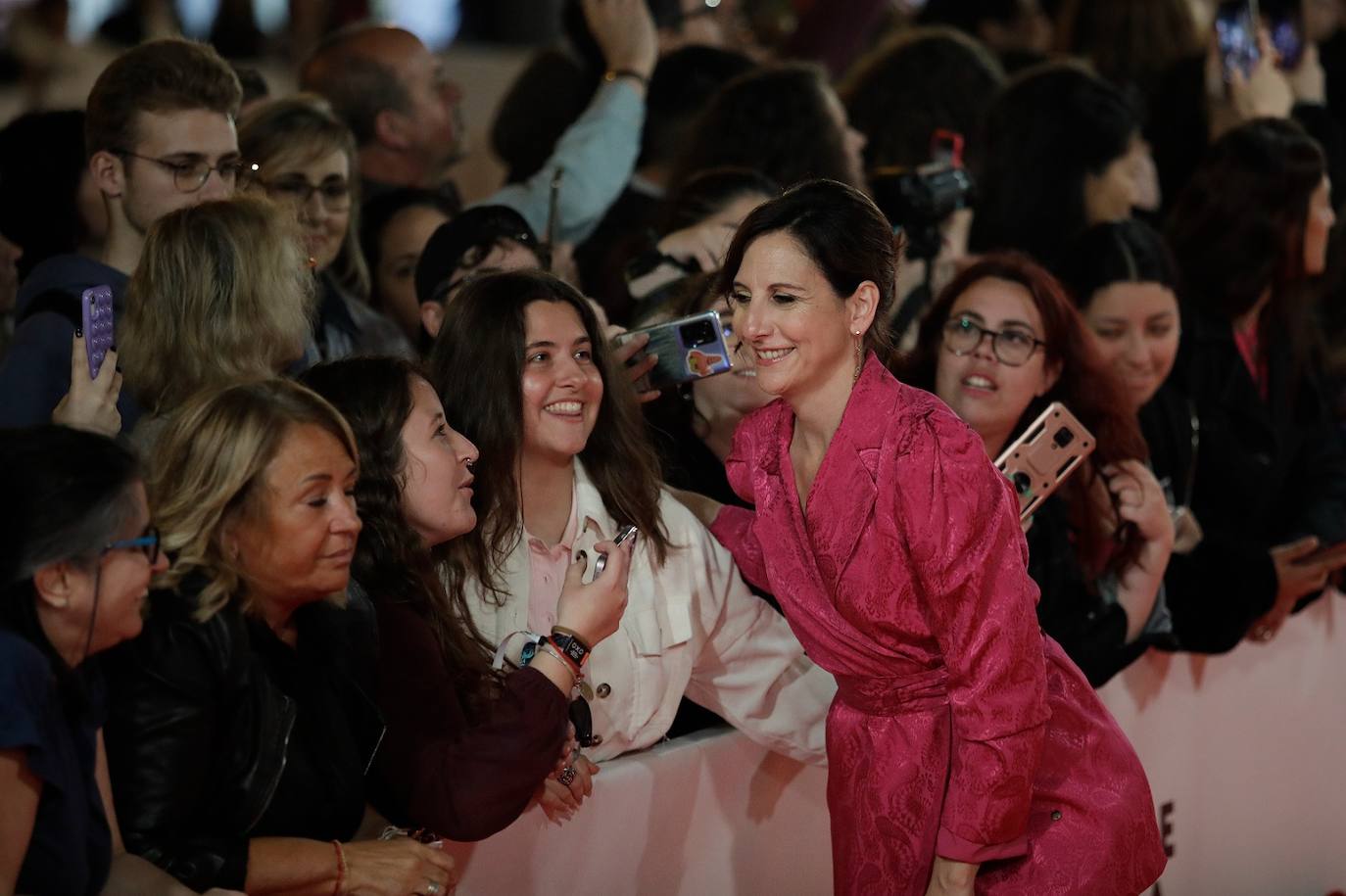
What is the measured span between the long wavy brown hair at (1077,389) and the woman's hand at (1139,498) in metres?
0.03

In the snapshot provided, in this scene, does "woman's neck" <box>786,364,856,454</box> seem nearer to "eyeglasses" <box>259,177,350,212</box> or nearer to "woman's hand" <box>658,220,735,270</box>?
"woman's hand" <box>658,220,735,270</box>

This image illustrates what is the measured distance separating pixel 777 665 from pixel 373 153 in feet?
6.98

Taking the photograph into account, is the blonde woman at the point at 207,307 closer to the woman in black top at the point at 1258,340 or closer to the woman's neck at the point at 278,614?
the woman's neck at the point at 278,614

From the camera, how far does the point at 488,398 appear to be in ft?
9.42

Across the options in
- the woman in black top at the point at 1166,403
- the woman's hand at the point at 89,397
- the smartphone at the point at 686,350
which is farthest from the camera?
the woman in black top at the point at 1166,403

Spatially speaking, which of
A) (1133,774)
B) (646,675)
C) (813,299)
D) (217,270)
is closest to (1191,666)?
(1133,774)

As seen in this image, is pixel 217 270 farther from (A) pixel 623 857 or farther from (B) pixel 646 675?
(A) pixel 623 857

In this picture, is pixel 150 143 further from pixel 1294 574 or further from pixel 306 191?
pixel 1294 574

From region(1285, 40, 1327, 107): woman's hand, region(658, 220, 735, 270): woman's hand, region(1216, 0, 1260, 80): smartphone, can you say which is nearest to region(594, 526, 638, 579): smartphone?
region(658, 220, 735, 270): woman's hand

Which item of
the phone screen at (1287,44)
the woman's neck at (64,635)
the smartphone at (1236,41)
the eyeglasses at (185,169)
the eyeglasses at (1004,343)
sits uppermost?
the phone screen at (1287,44)

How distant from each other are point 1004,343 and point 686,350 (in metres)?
0.72

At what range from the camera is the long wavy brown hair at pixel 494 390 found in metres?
2.87

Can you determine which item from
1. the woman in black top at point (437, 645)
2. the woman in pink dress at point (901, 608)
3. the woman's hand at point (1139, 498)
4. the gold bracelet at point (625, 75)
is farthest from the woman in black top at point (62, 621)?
the gold bracelet at point (625, 75)

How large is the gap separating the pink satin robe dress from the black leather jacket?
0.81 m
